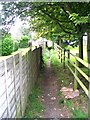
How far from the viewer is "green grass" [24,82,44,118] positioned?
12.5 feet

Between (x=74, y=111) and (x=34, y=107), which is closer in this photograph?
(x=74, y=111)

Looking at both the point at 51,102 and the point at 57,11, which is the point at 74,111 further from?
the point at 57,11

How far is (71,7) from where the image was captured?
6.37 meters

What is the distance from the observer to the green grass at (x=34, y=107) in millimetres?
3797

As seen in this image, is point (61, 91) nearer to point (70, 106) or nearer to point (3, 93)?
point (70, 106)

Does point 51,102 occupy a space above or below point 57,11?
below

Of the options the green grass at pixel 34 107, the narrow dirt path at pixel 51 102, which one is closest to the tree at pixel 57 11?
the narrow dirt path at pixel 51 102

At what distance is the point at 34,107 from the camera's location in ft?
13.7

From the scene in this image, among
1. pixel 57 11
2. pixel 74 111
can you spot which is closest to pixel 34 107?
pixel 74 111

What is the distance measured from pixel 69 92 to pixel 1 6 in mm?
3224

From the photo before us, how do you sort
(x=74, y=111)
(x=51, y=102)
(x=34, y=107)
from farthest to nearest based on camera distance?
(x=51, y=102)
(x=34, y=107)
(x=74, y=111)

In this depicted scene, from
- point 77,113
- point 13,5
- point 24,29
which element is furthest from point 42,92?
point 24,29

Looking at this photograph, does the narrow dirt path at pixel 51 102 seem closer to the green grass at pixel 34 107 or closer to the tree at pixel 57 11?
the green grass at pixel 34 107

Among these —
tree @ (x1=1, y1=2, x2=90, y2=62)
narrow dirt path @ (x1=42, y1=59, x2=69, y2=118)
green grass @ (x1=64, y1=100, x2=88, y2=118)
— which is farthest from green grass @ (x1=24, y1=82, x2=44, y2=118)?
tree @ (x1=1, y1=2, x2=90, y2=62)
